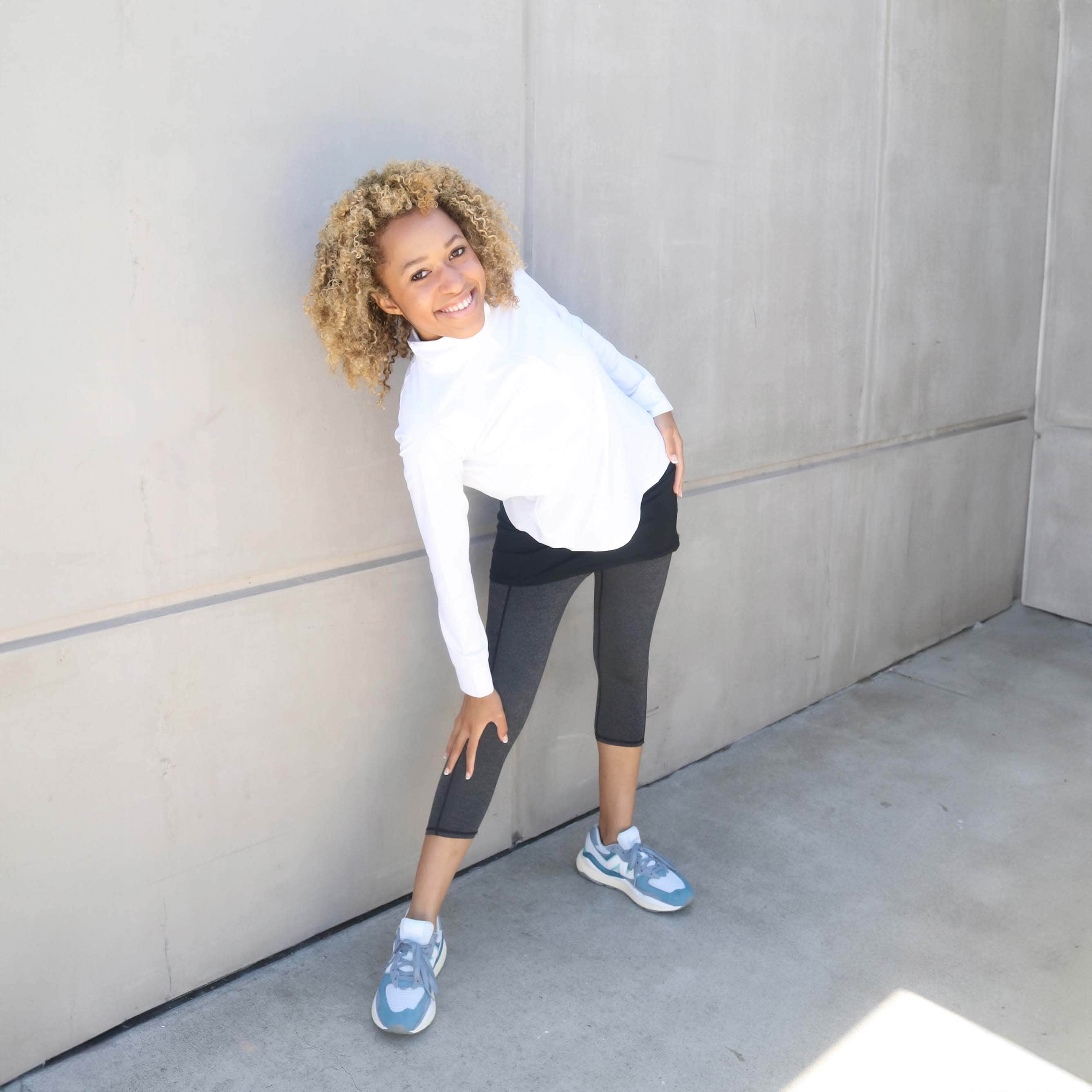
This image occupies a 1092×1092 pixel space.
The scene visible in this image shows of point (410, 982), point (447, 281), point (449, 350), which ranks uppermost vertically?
point (447, 281)

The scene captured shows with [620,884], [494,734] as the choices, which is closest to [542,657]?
[494,734]

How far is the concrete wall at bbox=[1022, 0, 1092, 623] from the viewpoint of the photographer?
14.2ft

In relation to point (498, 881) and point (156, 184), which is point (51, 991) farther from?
point (156, 184)

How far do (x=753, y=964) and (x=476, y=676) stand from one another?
3.07 ft

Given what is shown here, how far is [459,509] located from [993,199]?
294cm

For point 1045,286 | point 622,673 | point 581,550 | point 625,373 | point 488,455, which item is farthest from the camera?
point 1045,286

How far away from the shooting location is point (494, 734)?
2.35 metres

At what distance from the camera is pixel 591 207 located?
2.76m

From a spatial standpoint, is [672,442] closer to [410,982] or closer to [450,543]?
[450,543]

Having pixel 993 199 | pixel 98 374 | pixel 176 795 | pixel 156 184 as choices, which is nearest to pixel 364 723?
pixel 176 795

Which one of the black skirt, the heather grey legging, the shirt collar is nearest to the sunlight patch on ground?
the heather grey legging

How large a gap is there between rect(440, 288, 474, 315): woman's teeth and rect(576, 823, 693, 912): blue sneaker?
4.47ft

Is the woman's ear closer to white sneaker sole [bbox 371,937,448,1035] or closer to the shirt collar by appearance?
the shirt collar

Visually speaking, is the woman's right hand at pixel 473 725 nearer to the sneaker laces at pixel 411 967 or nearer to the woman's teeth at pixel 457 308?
the sneaker laces at pixel 411 967
